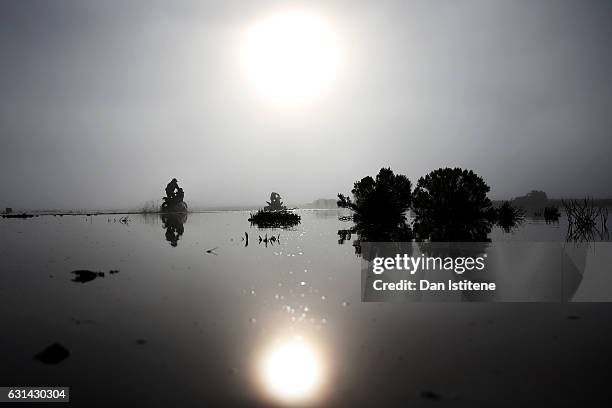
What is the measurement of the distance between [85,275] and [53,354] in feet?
34.3

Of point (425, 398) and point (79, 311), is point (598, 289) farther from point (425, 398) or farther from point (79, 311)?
point (79, 311)

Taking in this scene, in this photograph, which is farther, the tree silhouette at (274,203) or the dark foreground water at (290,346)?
the tree silhouette at (274,203)

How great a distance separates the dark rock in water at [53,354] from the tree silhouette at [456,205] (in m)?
28.4

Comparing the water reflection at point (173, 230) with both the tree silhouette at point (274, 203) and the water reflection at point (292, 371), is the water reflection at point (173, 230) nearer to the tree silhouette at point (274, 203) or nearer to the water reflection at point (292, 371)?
the water reflection at point (292, 371)

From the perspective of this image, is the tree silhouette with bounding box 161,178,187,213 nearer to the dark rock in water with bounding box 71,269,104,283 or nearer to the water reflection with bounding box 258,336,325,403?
the dark rock in water with bounding box 71,269,104,283

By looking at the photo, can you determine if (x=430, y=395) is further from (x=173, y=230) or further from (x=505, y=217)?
(x=173, y=230)

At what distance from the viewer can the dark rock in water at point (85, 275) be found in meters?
16.3

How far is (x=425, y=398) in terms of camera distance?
18.8ft

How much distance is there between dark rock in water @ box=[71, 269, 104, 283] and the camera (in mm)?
16253

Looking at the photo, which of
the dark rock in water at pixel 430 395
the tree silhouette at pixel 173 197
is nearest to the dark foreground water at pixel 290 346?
the dark rock in water at pixel 430 395

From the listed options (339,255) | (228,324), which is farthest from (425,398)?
(339,255)

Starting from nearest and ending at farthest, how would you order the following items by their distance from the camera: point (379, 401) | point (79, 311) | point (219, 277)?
point (379, 401) → point (79, 311) → point (219, 277)

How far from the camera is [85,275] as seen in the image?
16719 mm

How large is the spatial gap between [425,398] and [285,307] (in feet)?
21.6
